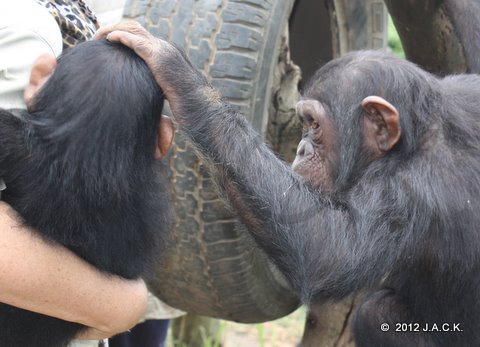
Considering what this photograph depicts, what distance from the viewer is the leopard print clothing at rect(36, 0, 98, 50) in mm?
2541

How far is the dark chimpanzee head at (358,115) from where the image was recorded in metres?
2.87

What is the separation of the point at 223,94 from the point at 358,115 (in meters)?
0.74

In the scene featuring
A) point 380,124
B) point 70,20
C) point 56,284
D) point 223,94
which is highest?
point 70,20

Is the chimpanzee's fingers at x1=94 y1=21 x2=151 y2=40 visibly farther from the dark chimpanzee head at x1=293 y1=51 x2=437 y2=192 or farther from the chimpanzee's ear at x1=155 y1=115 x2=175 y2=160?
the dark chimpanzee head at x1=293 y1=51 x2=437 y2=192

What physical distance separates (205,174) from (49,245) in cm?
128

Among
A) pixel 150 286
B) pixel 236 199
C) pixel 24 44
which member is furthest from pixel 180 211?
pixel 24 44

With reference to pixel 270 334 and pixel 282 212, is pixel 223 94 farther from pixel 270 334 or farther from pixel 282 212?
pixel 270 334

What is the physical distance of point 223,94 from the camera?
3.50 metres

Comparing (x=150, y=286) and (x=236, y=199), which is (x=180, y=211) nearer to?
(x=150, y=286)

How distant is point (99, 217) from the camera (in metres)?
2.39

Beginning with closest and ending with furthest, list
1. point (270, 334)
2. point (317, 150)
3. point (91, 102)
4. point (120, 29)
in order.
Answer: point (91, 102) → point (120, 29) → point (317, 150) → point (270, 334)

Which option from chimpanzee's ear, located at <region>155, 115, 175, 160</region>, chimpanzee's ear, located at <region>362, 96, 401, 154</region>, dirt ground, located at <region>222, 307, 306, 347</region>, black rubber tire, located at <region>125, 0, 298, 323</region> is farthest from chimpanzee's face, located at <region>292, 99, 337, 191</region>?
dirt ground, located at <region>222, 307, 306, 347</region>

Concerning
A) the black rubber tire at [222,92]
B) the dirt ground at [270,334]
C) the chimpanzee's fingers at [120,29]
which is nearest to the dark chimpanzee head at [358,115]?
the black rubber tire at [222,92]

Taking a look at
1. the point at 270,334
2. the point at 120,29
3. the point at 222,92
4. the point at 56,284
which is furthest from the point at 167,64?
the point at 270,334
